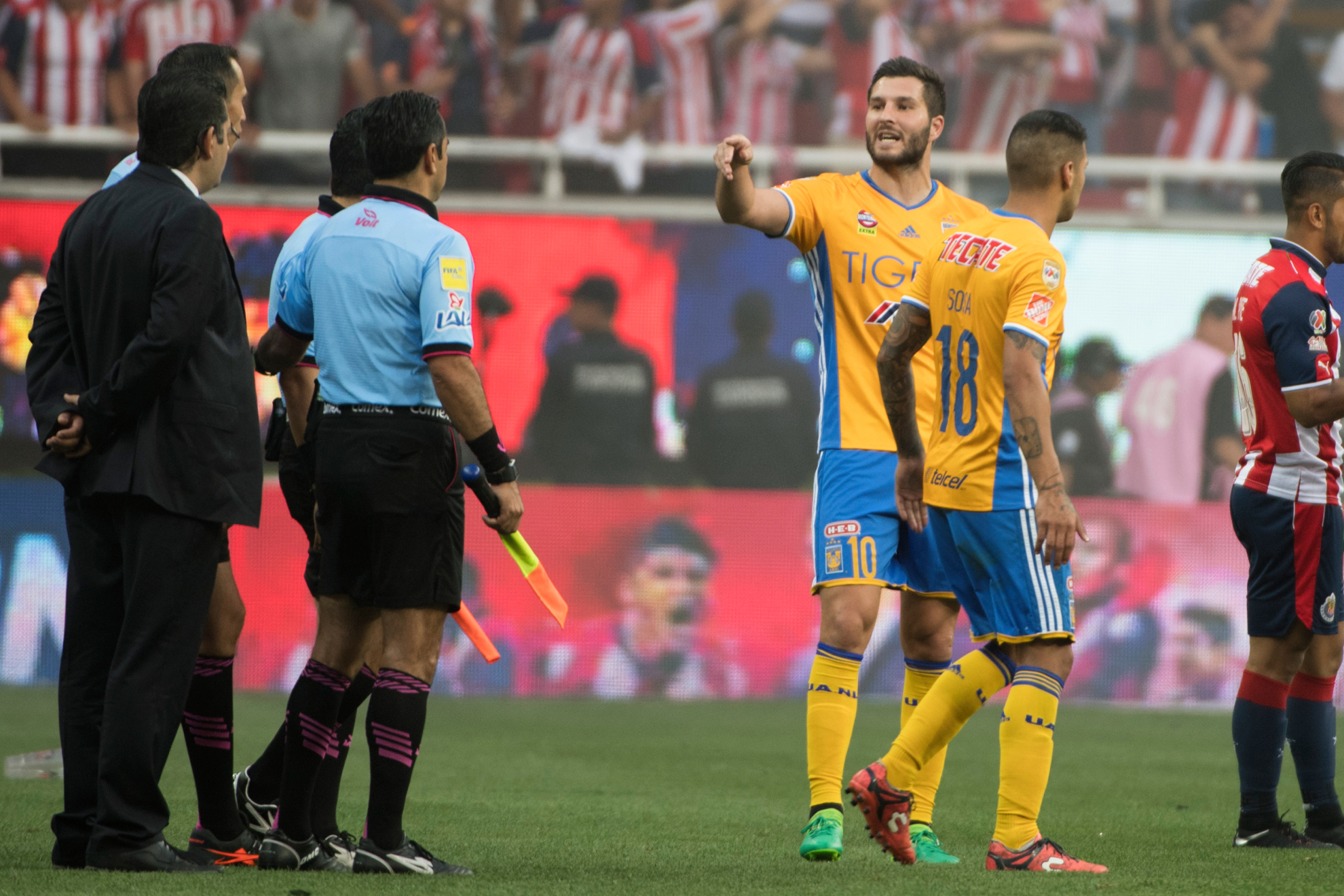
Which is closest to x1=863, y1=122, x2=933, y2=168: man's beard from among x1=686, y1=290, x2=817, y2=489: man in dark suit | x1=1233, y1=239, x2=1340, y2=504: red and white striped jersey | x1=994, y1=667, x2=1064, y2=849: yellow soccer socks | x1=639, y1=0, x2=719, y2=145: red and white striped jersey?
x1=1233, y1=239, x2=1340, y2=504: red and white striped jersey

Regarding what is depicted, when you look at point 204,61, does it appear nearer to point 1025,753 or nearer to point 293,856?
point 293,856

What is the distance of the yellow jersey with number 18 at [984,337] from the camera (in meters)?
3.78

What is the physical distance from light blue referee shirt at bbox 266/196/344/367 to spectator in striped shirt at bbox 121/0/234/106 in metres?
6.93

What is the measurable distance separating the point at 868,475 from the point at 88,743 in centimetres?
213

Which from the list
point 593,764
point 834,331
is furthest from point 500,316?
point 834,331

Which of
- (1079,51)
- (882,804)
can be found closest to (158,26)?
(1079,51)

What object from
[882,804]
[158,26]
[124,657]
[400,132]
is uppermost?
[158,26]

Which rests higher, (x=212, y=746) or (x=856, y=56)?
(x=856, y=56)

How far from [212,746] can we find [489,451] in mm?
1088

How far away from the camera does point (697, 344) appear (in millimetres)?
10492

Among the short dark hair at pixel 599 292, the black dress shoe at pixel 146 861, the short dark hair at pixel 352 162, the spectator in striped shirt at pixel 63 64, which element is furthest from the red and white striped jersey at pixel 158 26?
the black dress shoe at pixel 146 861

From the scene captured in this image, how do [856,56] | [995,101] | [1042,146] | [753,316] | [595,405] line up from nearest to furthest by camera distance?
[1042,146]
[595,405]
[753,316]
[856,56]
[995,101]

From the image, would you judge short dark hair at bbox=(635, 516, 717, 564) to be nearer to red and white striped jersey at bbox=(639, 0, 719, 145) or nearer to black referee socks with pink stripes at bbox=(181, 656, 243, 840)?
red and white striped jersey at bbox=(639, 0, 719, 145)

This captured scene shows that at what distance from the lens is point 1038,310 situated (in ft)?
12.3
